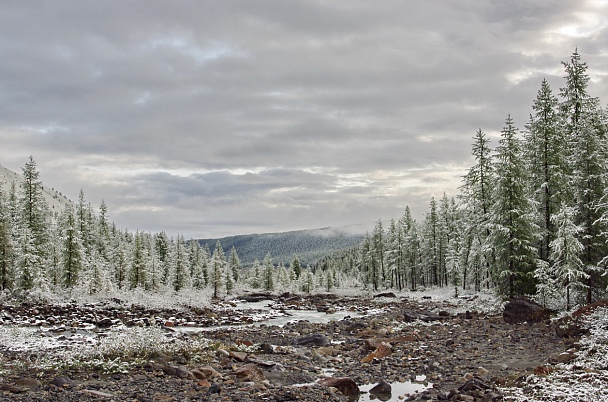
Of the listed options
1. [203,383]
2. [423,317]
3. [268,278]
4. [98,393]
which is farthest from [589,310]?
[268,278]

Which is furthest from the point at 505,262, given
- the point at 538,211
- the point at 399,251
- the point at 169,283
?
the point at 169,283

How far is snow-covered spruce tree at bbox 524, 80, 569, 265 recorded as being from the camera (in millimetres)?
29266

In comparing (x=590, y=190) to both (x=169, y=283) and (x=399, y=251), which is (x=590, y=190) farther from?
(x=169, y=283)

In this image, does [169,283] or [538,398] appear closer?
[538,398]

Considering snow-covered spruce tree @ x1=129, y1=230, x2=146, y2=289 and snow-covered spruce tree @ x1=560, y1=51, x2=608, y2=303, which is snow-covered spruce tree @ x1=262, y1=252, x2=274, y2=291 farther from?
snow-covered spruce tree @ x1=560, y1=51, x2=608, y2=303

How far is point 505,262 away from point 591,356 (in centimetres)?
1546

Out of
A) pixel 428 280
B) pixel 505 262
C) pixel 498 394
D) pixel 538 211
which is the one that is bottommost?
pixel 428 280

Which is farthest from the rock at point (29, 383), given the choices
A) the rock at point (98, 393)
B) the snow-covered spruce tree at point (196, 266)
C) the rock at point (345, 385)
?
the snow-covered spruce tree at point (196, 266)

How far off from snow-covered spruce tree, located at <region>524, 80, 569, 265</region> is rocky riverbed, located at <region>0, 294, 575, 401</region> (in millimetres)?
9263

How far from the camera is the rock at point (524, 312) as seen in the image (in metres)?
24.4

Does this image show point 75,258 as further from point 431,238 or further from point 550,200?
point 431,238

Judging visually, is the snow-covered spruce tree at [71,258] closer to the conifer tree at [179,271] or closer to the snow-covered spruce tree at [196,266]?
the conifer tree at [179,271]

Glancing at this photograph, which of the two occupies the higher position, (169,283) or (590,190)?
(590,190)

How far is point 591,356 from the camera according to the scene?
47.7 feet
